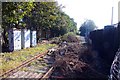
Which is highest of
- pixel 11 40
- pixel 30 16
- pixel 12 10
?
pixel 30 16

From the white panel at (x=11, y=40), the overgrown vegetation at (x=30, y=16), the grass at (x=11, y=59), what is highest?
the overgrown vegetation at (x=30, y=16)

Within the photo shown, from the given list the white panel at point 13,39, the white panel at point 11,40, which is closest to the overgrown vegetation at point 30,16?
the white panel at point 11,40

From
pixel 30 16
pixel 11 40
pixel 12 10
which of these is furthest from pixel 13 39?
pixel 30 16

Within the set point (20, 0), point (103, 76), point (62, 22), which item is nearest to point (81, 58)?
point (103, 76)

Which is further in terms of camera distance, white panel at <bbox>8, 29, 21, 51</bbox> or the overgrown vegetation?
white panel at <bbox>8, 29, 21, 51</bbox>

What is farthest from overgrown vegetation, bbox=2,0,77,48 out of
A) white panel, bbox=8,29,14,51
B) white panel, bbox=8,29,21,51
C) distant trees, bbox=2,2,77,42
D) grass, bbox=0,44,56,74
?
grass, bbox=0,44,56,74

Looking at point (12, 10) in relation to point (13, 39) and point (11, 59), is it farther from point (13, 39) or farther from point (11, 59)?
point (11, 59)

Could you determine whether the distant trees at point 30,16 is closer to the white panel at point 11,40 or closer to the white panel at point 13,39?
the white panel at point 11,40

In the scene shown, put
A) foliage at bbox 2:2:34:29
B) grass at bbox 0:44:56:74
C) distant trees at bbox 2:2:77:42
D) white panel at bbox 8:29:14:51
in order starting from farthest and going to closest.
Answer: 1. white panel at bbox 8:29:14:51
2. distant trees at bbox 2:2:77:42
3. foliage at bbox 2:2:34:29
4. grass at bbox 0:44:56:74

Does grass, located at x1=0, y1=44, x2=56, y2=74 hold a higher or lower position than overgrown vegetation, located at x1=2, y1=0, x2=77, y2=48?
lower

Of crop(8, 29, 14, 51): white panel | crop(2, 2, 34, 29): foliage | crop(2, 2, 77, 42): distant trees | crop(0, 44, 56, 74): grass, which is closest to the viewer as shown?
crop(0, 44, 56, 74): grass

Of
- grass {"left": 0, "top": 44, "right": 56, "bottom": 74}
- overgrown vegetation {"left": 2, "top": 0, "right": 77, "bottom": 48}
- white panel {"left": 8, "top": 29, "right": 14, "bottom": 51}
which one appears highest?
overgrown vegetation {"left": 2, "top": 0, "right": 77, "bottom": 48}

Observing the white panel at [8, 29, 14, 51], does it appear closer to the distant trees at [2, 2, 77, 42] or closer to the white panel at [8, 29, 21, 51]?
the white panel at [8, 29, 21, 51]

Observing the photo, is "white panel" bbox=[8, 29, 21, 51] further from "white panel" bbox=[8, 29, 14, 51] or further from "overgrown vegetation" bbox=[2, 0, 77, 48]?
"overgrown vegetation" bbox=[2, 0, 77, 48]
